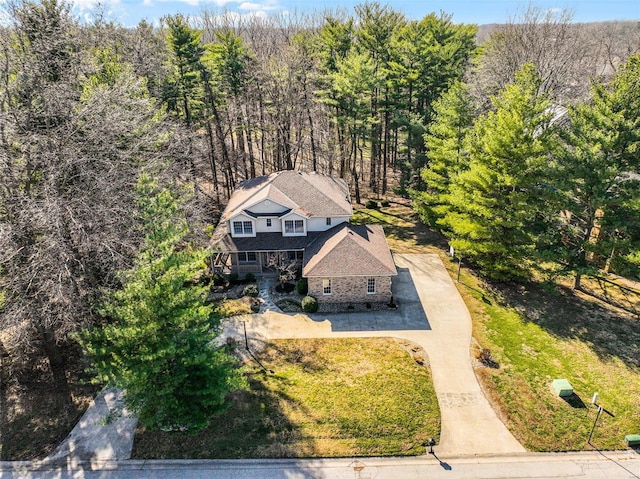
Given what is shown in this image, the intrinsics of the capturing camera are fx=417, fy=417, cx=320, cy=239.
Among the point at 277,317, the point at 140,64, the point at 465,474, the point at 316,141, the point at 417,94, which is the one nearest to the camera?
the point at 465,474

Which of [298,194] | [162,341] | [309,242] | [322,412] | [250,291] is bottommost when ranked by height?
[322,412]

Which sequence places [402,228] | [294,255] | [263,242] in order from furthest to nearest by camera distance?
[402,228] → [294,255] → [263,242]

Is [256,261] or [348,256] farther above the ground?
[348,256]

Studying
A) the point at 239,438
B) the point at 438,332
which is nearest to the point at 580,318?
the point at 438,332

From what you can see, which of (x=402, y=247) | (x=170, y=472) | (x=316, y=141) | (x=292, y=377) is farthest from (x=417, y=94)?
(x=170, y=472)

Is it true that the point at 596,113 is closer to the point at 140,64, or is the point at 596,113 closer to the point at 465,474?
the point at 465,474

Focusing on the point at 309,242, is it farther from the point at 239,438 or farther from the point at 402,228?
the point at 239,438

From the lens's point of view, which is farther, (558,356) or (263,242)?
(263,242)
